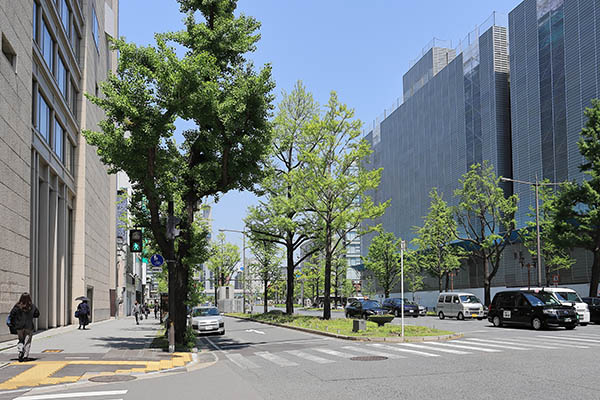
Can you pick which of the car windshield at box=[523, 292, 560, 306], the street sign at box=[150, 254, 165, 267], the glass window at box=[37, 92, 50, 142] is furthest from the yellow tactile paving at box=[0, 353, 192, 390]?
the car windshield at box=[523, 292, 560, 306]

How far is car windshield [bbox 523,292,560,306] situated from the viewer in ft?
91.2

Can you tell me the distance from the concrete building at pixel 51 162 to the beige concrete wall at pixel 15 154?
4cm

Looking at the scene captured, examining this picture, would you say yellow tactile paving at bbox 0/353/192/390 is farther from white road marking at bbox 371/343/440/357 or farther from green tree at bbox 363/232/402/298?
green tree at bbox 363/232/402/298

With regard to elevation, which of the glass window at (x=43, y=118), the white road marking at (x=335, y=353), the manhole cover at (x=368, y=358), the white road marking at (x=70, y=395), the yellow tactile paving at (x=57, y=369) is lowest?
the white road marking at (x=335, y=353)

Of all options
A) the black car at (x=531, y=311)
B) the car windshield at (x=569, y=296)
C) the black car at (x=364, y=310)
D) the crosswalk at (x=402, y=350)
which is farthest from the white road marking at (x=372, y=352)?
the black car at (x=364, y=310)

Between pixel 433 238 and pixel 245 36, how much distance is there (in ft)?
128

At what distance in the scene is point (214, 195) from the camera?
904 inches

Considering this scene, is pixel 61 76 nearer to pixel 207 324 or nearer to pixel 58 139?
pixel 58 139

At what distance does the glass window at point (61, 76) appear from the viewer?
107 ft

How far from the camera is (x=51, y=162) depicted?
3031 centimetres

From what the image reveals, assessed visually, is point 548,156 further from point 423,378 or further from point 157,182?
point 423,378

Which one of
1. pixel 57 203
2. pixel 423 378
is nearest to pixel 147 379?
pixel 423 378

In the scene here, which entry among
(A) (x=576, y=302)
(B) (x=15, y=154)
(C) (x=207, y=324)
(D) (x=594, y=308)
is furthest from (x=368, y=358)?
(D) (x=594, y=308)

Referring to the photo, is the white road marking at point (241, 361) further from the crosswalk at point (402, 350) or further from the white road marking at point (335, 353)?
the white road marking at point (335, 353)
